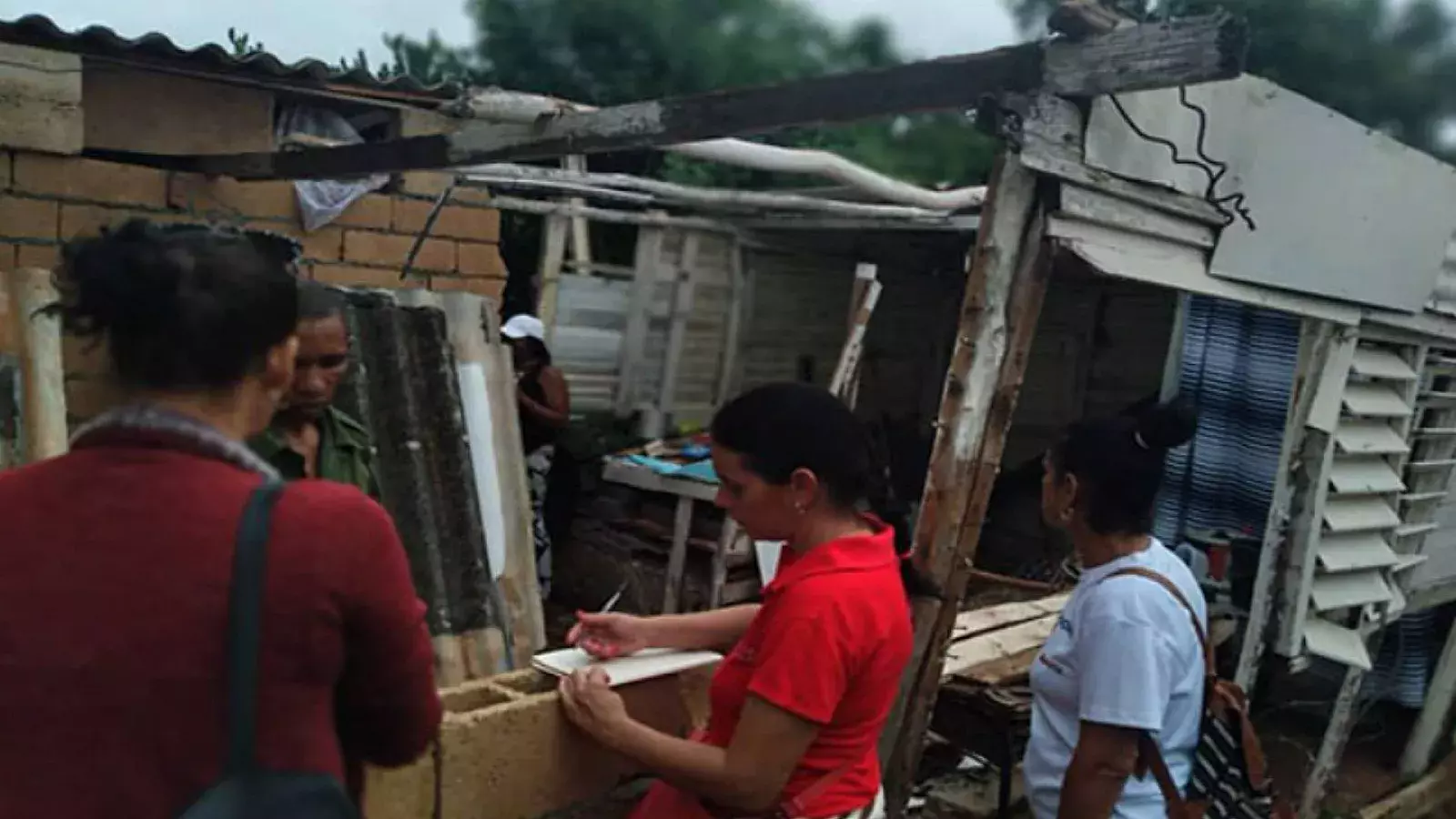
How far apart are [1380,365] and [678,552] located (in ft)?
13.0

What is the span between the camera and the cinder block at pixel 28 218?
4078 mm

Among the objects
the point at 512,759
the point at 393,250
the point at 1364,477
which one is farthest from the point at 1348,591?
the point at 393,250

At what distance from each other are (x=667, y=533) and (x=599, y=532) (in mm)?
642

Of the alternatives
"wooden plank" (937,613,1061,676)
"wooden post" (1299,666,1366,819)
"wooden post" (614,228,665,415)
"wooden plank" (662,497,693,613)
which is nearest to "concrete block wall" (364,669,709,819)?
"wooden plank" (937,613,1061,676)

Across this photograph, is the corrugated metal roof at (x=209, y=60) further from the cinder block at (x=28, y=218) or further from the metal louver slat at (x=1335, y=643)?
the metal louver slat at (x=1335, y=643)

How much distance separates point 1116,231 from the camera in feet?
9.01

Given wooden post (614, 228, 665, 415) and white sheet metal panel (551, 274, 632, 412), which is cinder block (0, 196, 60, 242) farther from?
wooden post (614, 228, 665, 415)

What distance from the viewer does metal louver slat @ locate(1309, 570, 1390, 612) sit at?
178 inches

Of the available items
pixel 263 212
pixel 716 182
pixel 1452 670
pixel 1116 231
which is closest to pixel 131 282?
pixel 1116 231

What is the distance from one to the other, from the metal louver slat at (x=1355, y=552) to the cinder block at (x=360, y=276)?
12.8ft

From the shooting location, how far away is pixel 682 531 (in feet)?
22.8

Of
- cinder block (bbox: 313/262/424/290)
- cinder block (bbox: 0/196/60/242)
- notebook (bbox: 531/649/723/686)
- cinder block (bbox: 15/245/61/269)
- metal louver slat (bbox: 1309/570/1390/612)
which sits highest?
cinder block (bbox: 0/196/60/242)

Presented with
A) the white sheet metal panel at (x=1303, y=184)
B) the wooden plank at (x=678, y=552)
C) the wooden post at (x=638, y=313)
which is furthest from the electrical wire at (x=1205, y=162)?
the wooden post at (x=638, y=313)

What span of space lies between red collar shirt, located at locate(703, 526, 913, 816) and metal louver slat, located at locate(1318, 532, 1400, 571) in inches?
128
